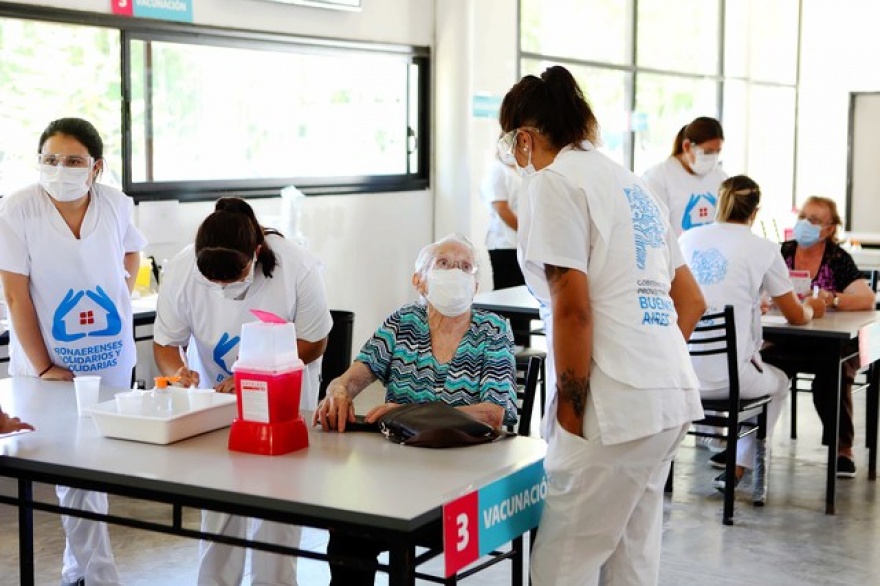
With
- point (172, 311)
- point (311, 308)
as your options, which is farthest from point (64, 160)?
point (311, 308)

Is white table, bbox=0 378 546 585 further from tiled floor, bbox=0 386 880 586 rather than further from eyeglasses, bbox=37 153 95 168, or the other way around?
tiled floor, bbox=0 386 880 586

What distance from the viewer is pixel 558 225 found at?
91.7 inches

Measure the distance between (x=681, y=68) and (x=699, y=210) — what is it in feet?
18.1

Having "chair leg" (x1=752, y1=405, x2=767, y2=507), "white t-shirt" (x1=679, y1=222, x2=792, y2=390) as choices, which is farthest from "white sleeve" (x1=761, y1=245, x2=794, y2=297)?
"chair leg" (x1=752, y1=405, x2=767, y2=507)

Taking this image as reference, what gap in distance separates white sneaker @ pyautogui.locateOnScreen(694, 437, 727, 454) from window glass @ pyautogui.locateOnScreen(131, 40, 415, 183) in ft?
9.10

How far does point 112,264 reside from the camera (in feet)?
12.1

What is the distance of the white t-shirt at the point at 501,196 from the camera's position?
7.37m

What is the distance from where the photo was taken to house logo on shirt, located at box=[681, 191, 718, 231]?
584 cm

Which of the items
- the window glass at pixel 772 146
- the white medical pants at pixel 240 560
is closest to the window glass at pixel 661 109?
the window glass at pixel 772 146

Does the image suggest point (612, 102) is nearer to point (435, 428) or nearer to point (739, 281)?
point (739, 281)

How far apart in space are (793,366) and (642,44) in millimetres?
5788

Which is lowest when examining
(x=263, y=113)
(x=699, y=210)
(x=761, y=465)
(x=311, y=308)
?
(x=761, y=465)

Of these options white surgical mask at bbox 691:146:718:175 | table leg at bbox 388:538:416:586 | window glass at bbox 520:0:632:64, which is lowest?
table leg at bbox 388:538:416:586

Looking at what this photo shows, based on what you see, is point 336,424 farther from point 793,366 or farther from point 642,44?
point 642,44
